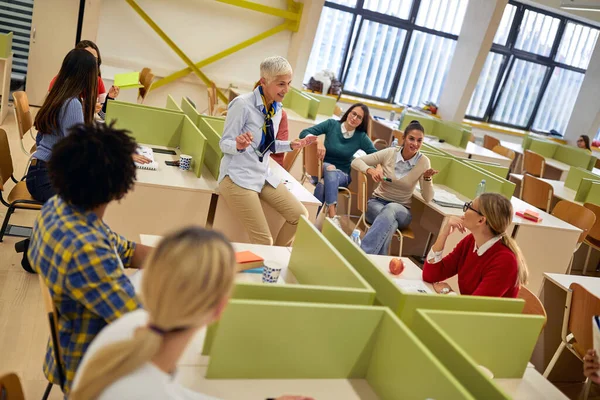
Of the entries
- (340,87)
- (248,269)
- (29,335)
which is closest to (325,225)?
(248,269)

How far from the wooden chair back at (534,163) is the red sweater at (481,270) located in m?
5.78

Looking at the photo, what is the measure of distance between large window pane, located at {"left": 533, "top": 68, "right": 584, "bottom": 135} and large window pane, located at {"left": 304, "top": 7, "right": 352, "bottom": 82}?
185 inches

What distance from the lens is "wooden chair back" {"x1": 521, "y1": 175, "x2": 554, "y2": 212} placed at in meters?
6.24

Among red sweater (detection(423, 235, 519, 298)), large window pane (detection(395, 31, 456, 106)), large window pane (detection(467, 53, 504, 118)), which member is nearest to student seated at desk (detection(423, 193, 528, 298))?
red sweater (detection(423, 235, 519, 298))

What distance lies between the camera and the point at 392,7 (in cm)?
1056

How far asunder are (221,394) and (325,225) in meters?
1.13

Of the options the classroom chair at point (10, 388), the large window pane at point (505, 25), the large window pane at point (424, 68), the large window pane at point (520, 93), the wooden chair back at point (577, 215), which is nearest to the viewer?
the classroom chair at point (10, 388)

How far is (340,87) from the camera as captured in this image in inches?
393

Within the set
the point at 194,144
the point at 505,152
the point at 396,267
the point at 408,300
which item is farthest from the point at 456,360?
the point at 505,152

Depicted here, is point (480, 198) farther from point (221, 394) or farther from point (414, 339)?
point (221, 394)

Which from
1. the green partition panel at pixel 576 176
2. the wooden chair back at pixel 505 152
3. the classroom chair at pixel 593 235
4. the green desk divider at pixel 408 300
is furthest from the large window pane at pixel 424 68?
the green desk divider at pixel 408 300

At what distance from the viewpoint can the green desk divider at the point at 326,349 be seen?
188 cm

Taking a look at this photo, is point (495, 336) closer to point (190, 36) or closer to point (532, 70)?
point (190, 36)

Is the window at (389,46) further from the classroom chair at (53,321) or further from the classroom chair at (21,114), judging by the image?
the classroom chair at (53,321)
